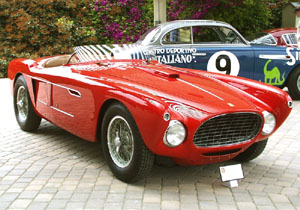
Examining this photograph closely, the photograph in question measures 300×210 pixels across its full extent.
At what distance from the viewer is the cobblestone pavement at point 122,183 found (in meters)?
3.32

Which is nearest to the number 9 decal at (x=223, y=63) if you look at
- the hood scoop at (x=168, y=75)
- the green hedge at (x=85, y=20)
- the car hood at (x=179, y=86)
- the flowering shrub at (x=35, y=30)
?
the car hood at (x=179, y=86)

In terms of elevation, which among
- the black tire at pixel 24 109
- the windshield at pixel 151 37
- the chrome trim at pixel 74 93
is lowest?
the black tire at pixel 24 109

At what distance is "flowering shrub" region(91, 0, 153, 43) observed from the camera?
46.6 ft

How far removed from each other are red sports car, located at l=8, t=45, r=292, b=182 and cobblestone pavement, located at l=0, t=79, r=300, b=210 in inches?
9.8

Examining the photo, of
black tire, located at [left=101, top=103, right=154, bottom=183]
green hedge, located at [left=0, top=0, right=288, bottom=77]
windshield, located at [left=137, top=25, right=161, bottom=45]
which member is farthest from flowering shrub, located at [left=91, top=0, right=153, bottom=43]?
black tire, located at [left=101, top=103, right=154, bottom=183]

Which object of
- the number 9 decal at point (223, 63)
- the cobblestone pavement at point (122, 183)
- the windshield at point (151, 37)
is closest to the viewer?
the cobblestone pavement at point (122, 183)

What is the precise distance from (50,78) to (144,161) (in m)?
1.86

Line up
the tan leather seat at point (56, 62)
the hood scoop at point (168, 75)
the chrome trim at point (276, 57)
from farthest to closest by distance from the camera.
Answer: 1. the chrome trim at point (276, 57)
2. the tan leather seat at point (56, 62)
3. the hood scoop at point (168, 75)

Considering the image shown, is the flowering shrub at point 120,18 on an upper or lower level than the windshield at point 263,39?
upper

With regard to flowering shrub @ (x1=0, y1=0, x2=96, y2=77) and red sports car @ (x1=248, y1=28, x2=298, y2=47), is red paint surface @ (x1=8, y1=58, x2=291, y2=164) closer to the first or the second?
red sports car @ (x1=248, y1=28, x2=298, y2=47)

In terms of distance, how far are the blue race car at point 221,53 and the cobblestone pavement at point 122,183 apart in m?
2.93

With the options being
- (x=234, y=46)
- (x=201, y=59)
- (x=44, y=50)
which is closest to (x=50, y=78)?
(x=201, y=59)

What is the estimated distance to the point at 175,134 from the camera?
3.21 meters

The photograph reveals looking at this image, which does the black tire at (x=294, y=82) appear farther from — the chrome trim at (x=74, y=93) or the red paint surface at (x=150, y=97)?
the chrome trim at (x=74, y=93)
